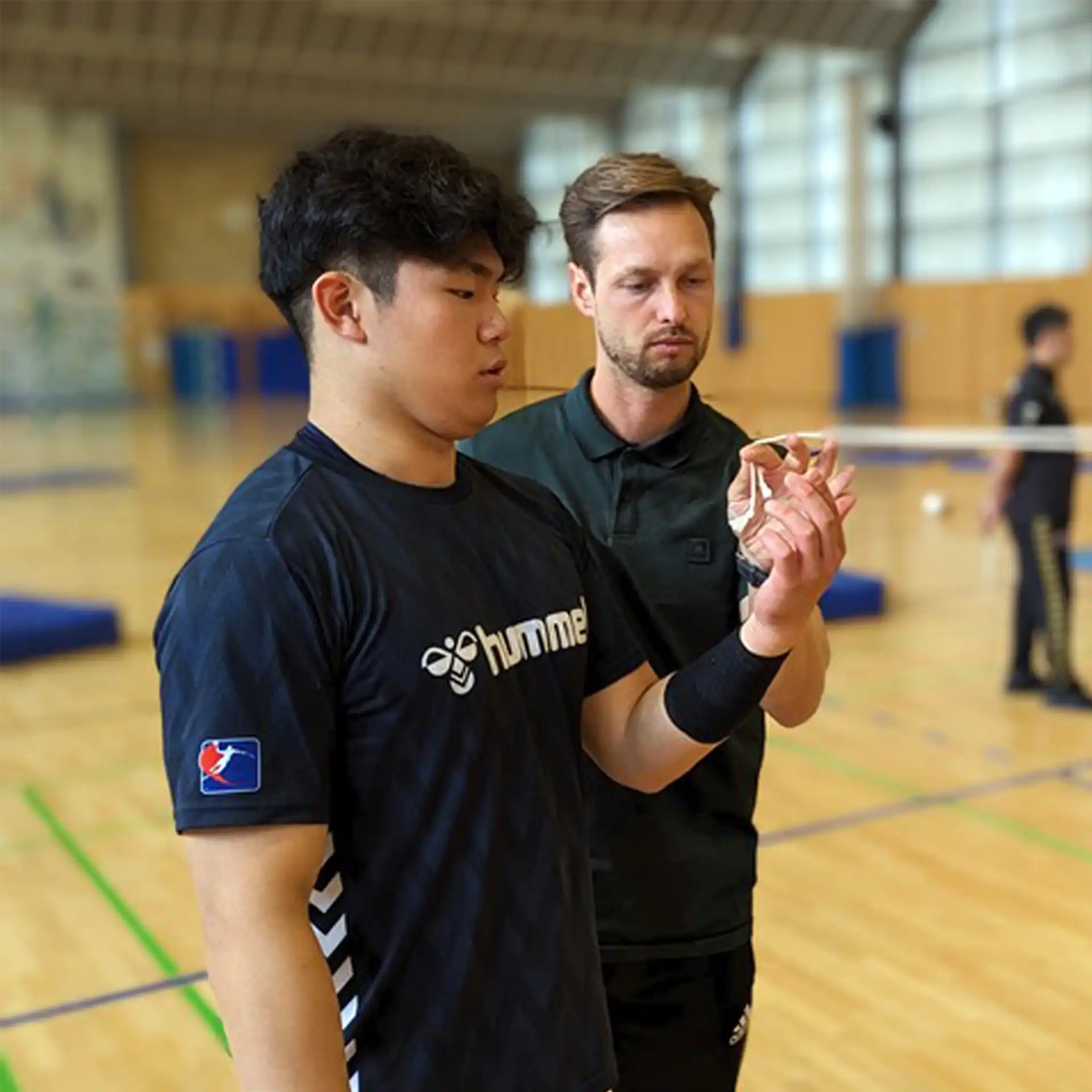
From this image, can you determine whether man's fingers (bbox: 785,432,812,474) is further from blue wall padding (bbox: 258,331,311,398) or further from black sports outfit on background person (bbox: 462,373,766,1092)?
blue wall padding (bbox: 258,331,311,398)

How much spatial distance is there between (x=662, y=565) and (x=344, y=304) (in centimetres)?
83

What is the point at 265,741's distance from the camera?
1.23m

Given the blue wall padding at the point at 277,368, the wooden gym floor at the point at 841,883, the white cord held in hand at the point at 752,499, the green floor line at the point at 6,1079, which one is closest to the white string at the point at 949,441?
the white cord held in hand at the point at 752,499

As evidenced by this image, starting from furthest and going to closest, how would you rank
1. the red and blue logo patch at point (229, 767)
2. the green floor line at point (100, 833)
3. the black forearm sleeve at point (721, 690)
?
the green floor line at point (100, 833) < the black forearm sleeve at point (721, 690) < the red and blue logo patch at point (229, 767)

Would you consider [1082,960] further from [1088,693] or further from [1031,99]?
[1031,99]

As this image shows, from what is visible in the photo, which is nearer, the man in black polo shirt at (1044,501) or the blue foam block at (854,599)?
the man in black polo shirt at (1044,501)

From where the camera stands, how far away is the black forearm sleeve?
1.55 metres

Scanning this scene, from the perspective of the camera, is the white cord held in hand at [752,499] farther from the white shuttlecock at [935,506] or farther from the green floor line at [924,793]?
A: the white shuttlecock at [935,506]

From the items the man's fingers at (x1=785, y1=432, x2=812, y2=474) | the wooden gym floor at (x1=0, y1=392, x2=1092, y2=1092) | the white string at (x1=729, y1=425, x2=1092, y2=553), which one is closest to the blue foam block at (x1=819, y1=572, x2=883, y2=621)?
the wooden gym floor at (x1=0, y1=392, x2=1092, y2=1092)

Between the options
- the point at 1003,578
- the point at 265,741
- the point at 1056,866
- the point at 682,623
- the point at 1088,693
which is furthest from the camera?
the point at 1003,578

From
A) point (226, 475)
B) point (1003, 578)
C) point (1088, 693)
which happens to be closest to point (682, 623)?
point (1088, 693)

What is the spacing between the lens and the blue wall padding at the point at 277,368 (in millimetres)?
28484

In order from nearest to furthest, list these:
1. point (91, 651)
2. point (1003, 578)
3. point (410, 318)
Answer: point (410, 318) → point (91, 651) → point (1003, 578)

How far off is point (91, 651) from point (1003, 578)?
17.5 ft
